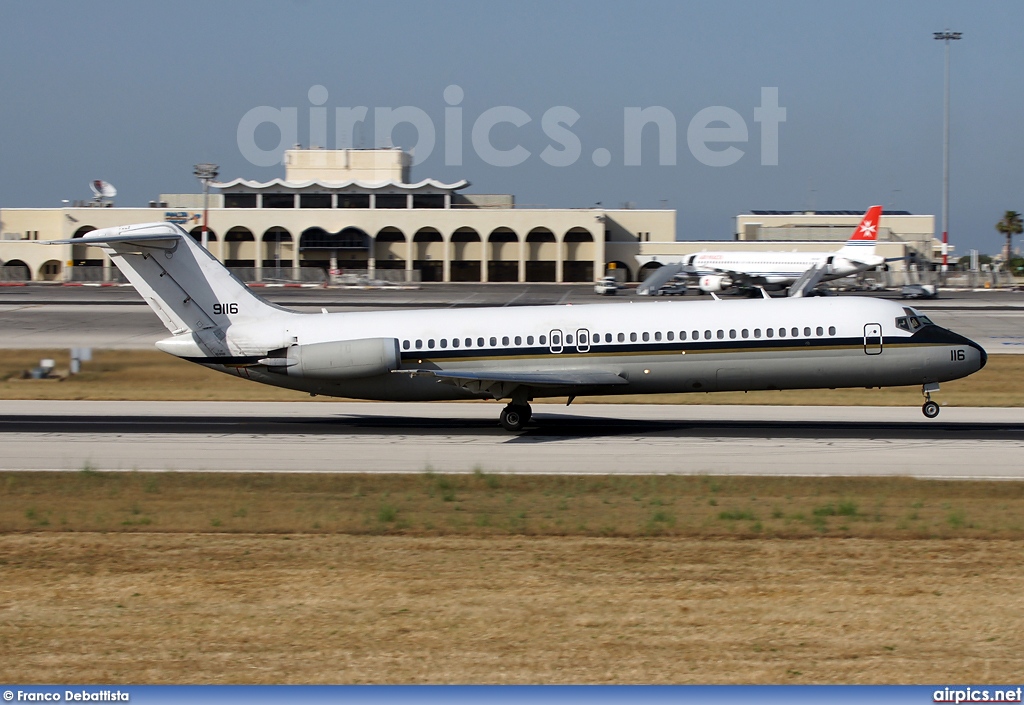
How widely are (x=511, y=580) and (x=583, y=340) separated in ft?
44.6

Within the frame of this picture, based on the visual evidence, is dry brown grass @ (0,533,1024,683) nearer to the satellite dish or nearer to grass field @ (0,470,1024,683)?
grass field @ (0,470,1024,683)

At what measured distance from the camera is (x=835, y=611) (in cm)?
1152

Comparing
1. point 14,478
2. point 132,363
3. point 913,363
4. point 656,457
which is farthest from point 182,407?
point 913,363

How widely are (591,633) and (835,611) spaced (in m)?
2.77

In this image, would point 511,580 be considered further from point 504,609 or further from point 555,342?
point 555,342

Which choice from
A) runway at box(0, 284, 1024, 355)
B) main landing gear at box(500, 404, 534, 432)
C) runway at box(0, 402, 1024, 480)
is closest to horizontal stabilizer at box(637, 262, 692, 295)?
runway at box(0, 284, 1024, 355)

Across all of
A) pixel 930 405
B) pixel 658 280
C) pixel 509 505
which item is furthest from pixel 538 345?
pixel 658 280

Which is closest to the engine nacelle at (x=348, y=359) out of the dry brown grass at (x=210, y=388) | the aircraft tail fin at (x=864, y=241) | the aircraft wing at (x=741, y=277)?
the dry brown grass at (x=210, y=388)

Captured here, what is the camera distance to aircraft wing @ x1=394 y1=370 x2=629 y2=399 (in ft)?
83.5

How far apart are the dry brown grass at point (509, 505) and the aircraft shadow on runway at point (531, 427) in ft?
19.1

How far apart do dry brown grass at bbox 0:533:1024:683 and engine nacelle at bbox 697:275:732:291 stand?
69388 mm

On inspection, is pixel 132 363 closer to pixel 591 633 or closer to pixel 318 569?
pixel 318 569

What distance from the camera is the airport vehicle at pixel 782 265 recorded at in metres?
83.4

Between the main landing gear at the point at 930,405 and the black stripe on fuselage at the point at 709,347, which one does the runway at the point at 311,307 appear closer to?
the main landing gear at the point at 930,405
